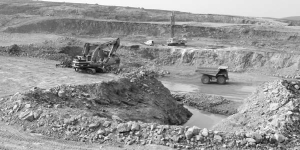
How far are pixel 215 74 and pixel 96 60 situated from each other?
8131 millimetres

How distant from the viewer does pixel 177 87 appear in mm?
23266

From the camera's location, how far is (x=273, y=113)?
41.8 feet

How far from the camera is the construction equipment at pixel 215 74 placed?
23.8 m

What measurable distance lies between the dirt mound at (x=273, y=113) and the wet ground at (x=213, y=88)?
2.60 metres

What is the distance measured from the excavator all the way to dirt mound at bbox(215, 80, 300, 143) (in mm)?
10115

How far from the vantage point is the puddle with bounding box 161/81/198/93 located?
2224 cm

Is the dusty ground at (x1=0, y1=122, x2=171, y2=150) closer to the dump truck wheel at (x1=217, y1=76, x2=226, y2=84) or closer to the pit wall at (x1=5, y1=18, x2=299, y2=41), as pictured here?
the dump truck wheel at (x1=217, y1=76, x2=226, y2=84)

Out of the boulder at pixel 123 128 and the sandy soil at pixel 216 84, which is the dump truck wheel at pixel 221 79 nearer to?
the sandy soil at pixel 216 84

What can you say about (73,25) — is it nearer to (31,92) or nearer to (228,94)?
(228,94)

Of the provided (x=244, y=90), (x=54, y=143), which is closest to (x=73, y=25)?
(x=244, y=90)

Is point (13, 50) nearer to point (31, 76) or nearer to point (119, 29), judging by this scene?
point (31, 76)

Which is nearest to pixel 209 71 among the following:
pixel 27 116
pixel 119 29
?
pixel 27 116

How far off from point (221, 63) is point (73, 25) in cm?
2186

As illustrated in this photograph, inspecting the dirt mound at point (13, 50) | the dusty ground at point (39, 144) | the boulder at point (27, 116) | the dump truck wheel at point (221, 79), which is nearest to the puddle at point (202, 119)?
the dump truck wheel at point (221, 79)
